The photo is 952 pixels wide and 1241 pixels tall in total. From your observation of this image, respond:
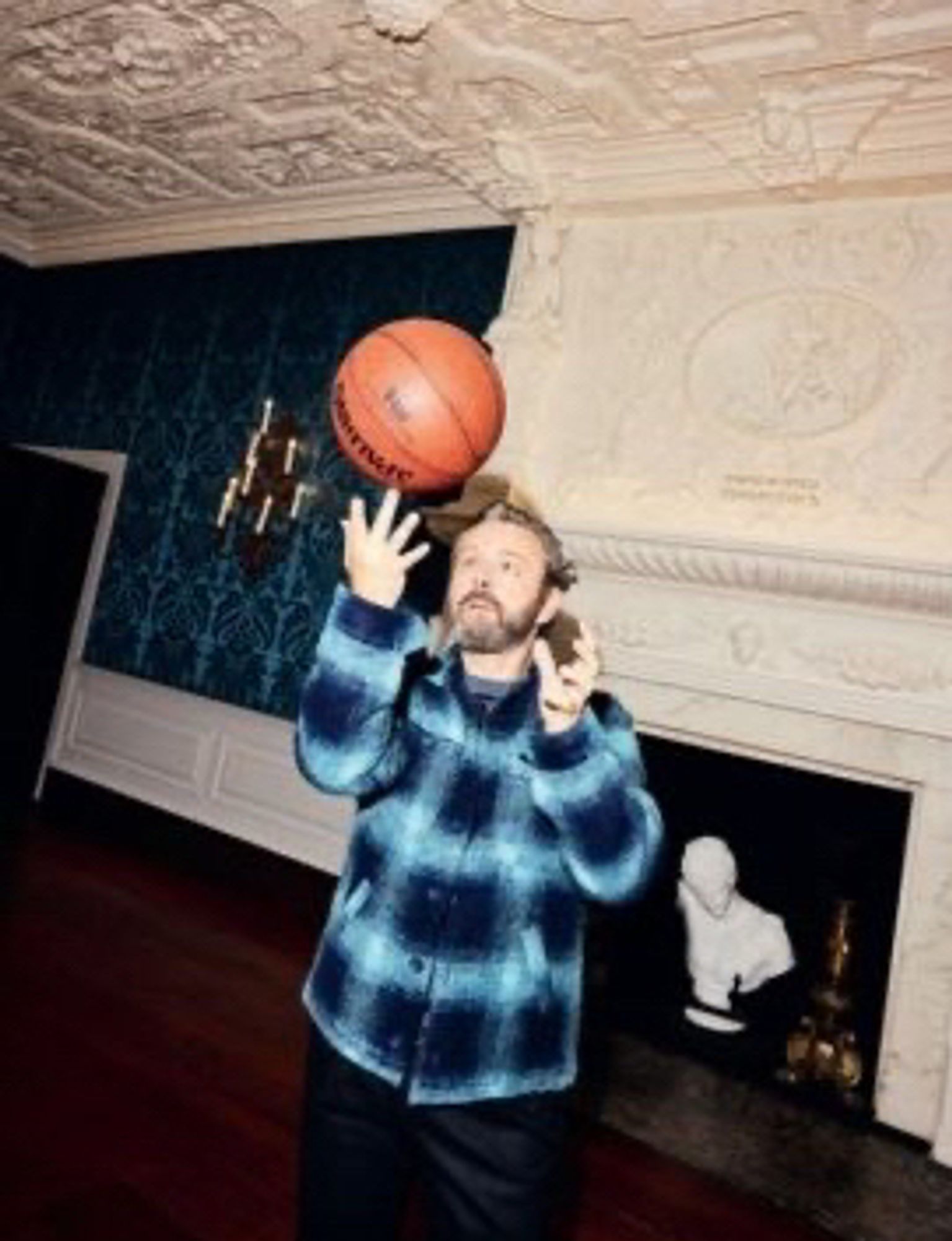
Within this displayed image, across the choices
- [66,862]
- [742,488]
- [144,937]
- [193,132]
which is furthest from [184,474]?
[742,488]

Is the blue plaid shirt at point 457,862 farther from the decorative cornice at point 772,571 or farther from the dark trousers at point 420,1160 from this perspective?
the decorative cornice at point 772,571

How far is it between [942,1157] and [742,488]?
2.45m

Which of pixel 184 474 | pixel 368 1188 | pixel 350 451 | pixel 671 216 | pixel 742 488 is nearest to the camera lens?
pixel 368 1188

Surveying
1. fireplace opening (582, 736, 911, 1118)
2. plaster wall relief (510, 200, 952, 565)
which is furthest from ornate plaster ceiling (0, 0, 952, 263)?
fireplace opening (582, 736, 911, 1118)

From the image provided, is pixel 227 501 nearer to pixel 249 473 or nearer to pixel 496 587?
pixel 249 473

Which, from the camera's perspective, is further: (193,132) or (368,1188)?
(193,132)

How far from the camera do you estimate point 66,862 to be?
210 inches

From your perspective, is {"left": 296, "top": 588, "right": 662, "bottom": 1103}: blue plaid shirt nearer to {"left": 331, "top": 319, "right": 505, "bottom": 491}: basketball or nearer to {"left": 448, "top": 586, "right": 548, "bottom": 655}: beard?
{"left": 448, "top": 586, "right": 548, "bottom": 655}: beard

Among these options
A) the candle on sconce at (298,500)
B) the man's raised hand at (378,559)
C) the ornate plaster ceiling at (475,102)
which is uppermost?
the ornate plaster ceiling at (475,102)

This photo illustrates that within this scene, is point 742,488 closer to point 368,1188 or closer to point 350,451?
point 350,451

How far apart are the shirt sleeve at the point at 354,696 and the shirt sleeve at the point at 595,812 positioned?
0.23 metres

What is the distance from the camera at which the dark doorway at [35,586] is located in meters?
6.57

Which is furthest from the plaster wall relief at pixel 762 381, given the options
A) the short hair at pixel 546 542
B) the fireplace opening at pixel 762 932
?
the short hair at pixel 546 542

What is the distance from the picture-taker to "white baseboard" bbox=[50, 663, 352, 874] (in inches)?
216
